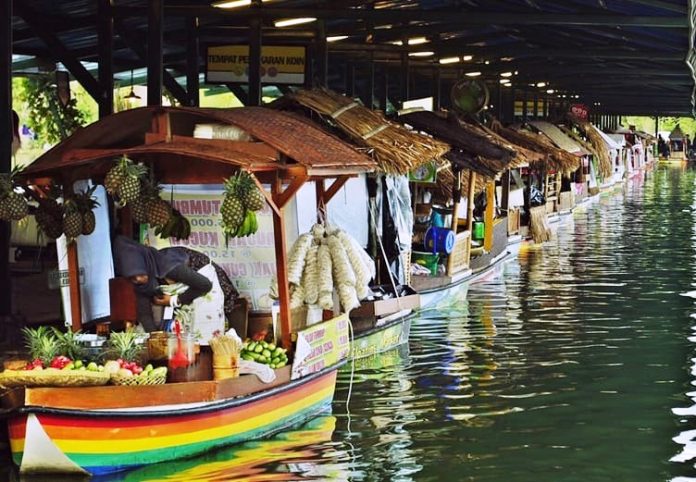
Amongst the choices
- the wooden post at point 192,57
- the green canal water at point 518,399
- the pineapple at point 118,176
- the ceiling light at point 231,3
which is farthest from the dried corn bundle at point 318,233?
the wooden post at point 192,57

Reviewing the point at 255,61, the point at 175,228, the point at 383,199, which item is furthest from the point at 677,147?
the point at 175,228

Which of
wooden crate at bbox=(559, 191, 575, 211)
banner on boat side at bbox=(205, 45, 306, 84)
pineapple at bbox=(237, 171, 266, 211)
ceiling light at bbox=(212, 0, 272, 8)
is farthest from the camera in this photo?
wooden crate at bbox=(559, 191, 575, 211)

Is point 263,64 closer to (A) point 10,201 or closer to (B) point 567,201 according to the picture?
(A) point 10,201

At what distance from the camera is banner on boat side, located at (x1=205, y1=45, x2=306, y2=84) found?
20297 mm

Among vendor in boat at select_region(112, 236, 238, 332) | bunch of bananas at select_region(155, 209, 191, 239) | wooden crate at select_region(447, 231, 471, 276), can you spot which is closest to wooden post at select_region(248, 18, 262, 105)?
wooden crate at select_region(447, 231, 471, 276)

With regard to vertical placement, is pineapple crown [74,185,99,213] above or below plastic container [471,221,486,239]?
above

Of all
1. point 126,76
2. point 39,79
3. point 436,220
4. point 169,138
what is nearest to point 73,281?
point 169,138

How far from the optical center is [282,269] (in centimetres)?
1026

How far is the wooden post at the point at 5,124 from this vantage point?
11641 mm

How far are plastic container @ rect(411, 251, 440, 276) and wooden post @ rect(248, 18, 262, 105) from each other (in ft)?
Result: 10.0

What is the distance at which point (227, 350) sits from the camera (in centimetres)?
946

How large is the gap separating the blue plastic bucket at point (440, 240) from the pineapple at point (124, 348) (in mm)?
9261

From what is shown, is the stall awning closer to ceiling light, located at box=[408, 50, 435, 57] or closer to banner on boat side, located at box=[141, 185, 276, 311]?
ceiling light, located at box=[408, 50, 435, 57]

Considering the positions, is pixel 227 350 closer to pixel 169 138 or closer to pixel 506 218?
pixel 169 138
